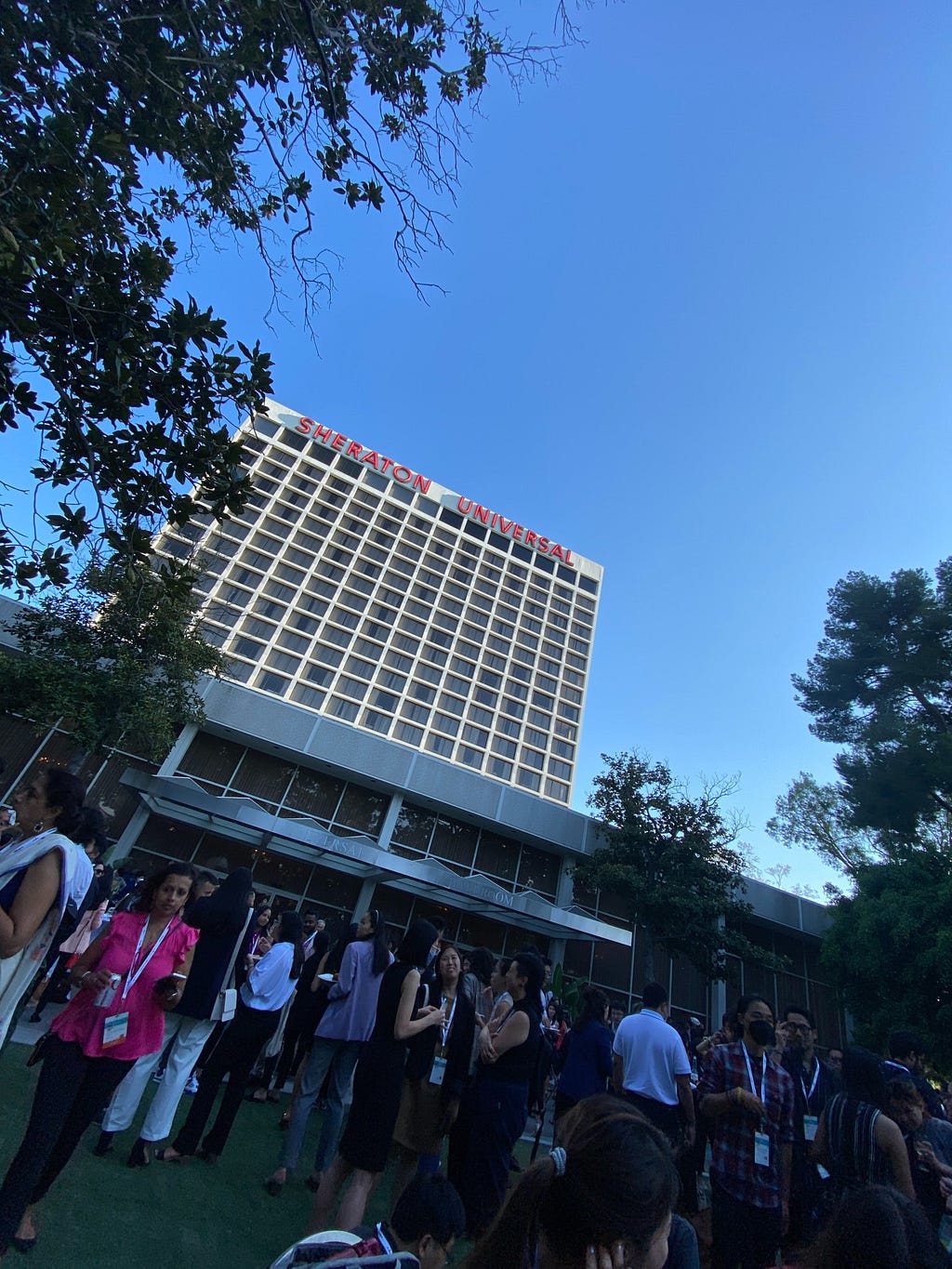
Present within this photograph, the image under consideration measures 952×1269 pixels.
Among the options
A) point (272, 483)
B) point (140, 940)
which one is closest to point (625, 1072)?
point (140, 940)

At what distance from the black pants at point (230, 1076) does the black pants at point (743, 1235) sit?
9.21 ft

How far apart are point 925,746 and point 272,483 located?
36.6m

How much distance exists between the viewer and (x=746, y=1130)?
129 inches

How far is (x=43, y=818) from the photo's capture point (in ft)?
7.95

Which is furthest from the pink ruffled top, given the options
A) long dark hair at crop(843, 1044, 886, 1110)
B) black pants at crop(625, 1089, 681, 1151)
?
long dark hair at crop(843, 1044, 886, 1110)

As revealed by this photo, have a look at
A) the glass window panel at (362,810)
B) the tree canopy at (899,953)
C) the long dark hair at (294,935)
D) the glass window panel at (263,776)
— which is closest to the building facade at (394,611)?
the glass window panel at (263,776)

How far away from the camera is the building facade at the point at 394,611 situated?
35.5 metres

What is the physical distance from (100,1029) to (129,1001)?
0.27 metres

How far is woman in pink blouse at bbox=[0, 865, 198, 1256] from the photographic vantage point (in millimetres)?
2275

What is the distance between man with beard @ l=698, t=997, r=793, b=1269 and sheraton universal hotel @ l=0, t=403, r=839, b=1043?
450 centimetres

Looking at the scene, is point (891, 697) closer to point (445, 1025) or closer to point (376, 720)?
point (445, 1025)

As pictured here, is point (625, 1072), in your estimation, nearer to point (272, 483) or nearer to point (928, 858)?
point (928, 858)

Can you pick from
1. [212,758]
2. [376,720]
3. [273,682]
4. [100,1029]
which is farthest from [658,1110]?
[273,682]

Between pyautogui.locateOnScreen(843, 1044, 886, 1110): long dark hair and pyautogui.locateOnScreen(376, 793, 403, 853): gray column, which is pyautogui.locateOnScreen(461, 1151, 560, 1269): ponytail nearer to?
pyautogui.locateOnScreen(843, 1044, 886, 1110): long dark hair
